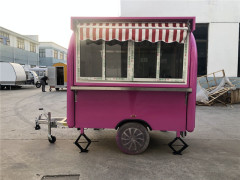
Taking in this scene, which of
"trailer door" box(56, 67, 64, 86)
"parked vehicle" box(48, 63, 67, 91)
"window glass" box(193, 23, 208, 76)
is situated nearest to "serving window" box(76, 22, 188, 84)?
"window glass" box(193, 23, 208, 76)

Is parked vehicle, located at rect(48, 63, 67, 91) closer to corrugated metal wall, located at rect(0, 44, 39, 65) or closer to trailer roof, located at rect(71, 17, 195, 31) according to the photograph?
trailer roof, located at rect(71, 17, 195, 31)

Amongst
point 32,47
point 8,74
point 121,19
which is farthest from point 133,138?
point 32,47

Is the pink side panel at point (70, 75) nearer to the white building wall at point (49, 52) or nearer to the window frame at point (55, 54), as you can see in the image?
the white building wall at point (49, 52)

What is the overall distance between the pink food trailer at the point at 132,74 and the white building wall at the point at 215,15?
31.0 feet

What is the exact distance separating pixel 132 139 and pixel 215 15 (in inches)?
471

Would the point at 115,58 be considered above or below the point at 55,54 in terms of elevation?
below

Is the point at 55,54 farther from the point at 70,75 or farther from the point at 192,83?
the point at 192,83

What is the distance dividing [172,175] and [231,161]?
62.2 inches

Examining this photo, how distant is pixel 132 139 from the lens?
437cm

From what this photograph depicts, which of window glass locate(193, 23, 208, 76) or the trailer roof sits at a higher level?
window glass locate(193, 23, 208, 76)

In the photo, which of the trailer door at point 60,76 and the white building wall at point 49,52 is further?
the white building wall at point 49,52

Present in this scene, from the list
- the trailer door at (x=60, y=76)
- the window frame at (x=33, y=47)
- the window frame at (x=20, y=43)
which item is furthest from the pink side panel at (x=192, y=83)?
the window frame at (x=33, y=47)

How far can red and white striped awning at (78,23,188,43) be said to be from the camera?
157 inches

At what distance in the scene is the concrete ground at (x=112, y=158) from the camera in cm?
365
